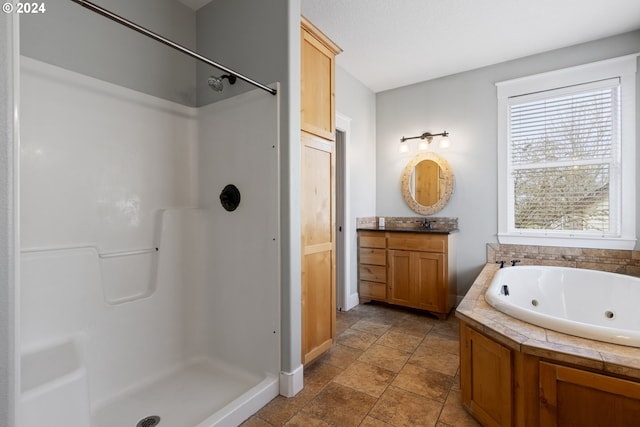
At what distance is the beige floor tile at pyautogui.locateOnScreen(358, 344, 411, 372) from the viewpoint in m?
2.32

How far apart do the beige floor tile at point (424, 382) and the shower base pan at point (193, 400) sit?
87 centimetres

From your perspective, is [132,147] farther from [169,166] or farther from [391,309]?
[391,309]

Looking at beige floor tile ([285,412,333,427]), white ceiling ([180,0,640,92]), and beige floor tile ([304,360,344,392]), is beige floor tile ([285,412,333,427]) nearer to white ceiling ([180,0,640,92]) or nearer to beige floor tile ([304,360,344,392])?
beige floor tile ([304,360,344,392])

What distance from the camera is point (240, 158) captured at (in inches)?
82.1

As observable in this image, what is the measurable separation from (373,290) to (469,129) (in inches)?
85.5

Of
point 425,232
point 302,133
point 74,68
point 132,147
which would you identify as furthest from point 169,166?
point 425,232

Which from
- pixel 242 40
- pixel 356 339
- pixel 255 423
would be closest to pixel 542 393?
pixel 255 423

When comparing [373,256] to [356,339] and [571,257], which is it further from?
[571,257]

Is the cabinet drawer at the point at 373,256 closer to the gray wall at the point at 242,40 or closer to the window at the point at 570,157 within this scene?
the window at the point at 570,157

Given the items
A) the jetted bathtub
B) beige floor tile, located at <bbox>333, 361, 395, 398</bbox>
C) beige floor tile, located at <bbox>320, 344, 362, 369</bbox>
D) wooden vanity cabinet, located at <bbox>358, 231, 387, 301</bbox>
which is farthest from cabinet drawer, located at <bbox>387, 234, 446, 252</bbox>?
beige floor tile, located at <bbox>333, 361, 395, 398</bbox>

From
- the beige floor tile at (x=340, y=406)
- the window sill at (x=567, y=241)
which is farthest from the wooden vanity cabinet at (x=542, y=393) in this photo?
the window sill at (x=567, y=241)

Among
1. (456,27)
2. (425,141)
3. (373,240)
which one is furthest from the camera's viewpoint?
(425,141)

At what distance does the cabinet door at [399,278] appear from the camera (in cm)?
342

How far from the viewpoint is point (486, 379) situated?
1.59 meters
